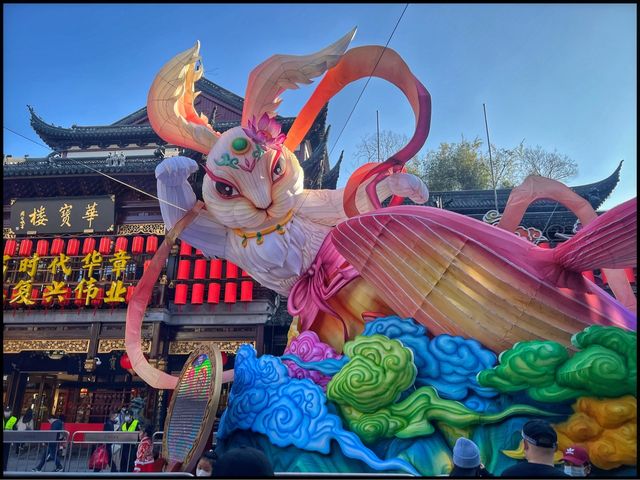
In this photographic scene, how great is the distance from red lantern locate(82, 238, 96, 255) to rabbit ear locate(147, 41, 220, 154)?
8.46m

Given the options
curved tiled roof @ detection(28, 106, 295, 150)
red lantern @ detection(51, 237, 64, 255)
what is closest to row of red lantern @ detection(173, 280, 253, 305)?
red lantern @ detection(51, 237, 64, 255)

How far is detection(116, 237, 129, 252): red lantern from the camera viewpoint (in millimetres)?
12832

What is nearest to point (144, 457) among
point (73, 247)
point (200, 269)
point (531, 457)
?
point (531, 457)

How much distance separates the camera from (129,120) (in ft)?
57.5

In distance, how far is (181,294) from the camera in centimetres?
1235

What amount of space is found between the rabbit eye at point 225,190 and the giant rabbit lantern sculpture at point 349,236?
0.02 m

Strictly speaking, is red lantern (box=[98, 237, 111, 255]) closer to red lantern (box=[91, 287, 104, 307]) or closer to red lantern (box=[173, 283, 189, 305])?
red lantern (box=[91, 287, 104, 307])

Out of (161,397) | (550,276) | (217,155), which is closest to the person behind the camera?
(550,276)

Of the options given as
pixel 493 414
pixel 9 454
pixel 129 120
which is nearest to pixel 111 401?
pixel 9 454

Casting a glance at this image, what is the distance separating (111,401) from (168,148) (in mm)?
7665

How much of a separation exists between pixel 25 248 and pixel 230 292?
5.67 meters

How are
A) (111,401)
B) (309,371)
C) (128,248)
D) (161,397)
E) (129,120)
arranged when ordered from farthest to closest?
(129,120) < (111,401) < (128,248) < (161,397) < (309,371)

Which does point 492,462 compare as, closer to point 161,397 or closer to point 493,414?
point 493,414

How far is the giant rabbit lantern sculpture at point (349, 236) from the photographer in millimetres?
4188
